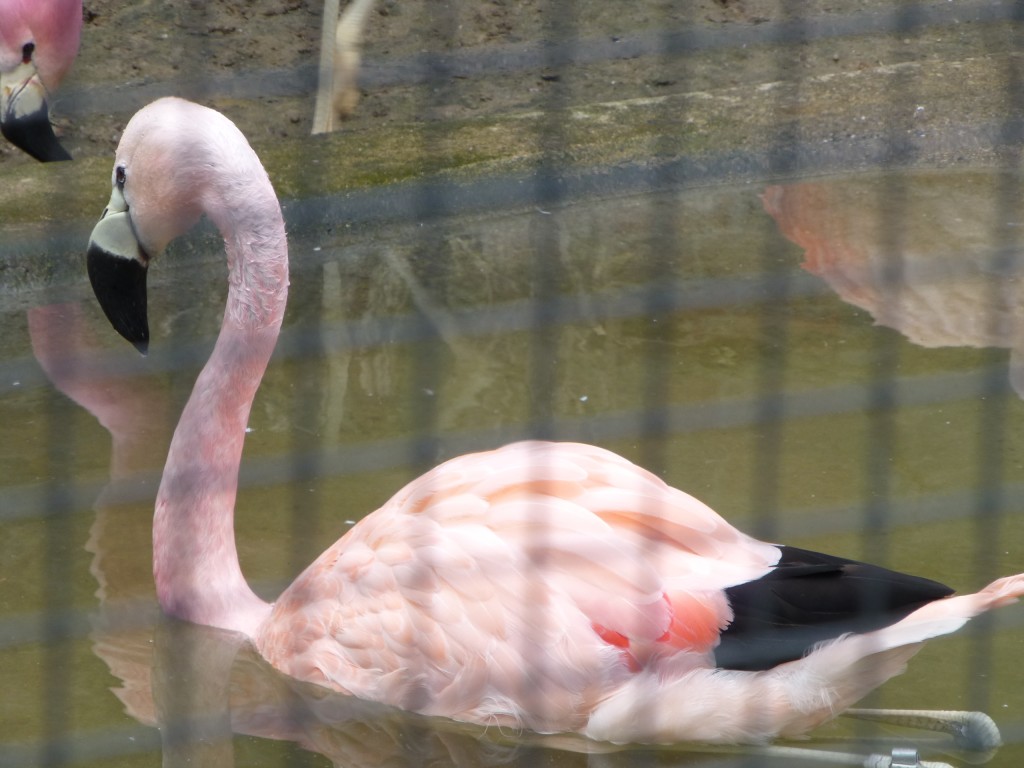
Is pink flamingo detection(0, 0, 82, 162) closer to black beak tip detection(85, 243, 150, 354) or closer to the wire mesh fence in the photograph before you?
the wire mesh fence

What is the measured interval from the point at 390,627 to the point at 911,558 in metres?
0.75

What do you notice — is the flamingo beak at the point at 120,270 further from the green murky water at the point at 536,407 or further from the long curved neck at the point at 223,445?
the green murky water at the point at 536,407

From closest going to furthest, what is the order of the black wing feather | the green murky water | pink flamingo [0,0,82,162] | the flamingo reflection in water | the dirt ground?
1. the black wing feather
2. the green murky water
3. the flamingo reflection in water
4. pink flamingo [0,0,82,162]
5. the dirt ground

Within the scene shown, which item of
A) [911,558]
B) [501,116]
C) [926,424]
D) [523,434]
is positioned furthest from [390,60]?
[911,558]

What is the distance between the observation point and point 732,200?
10.1 feet

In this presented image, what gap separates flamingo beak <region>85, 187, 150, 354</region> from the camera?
190 cm

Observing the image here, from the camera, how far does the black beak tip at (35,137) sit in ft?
9.16

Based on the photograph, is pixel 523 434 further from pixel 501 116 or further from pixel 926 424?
pixel 501 116

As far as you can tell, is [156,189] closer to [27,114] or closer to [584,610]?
[584,610]

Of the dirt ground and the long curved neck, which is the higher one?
the dirt ground

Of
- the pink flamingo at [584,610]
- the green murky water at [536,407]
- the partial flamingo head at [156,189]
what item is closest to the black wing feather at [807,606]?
the pink flamingo at [584,610]

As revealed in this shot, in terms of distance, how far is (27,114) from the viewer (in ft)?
9.24

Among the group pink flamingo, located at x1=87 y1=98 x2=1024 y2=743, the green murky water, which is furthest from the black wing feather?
the green murky water

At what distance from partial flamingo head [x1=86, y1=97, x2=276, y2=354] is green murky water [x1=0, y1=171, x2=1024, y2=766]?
388 mm
